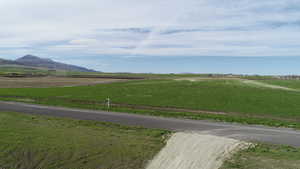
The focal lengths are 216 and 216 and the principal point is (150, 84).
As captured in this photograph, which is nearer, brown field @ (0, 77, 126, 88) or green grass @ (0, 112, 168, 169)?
green grass @ (0, 112, 168, 169)

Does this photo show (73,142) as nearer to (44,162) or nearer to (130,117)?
(44,162)

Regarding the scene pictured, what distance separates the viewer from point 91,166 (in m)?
10.4

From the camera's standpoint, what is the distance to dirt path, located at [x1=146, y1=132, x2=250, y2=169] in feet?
34.3

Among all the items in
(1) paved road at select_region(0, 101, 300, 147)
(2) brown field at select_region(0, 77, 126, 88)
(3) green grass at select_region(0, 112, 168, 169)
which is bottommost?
(3) green grass at select_region(0, 112, 168, 169)

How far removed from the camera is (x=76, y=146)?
41.2 ft

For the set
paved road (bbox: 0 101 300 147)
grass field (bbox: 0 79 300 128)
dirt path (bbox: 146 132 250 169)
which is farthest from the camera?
grass field (bbox: 0 79 300 128)

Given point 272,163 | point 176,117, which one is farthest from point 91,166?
point 176,117

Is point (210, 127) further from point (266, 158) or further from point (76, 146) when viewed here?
point (76, 146)

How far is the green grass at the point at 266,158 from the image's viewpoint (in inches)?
402

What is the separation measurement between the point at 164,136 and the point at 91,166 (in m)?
5.99

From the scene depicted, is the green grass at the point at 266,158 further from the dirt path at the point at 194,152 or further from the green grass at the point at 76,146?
the green grass at the point at 76,146

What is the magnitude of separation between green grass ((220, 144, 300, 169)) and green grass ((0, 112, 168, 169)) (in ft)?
14.0

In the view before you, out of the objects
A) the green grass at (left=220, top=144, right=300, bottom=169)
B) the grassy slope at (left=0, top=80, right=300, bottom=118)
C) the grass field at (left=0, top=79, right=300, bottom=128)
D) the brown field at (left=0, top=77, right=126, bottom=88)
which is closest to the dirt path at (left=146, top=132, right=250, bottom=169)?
the green grass at (left=220, top=144, right=300, bottom=169)

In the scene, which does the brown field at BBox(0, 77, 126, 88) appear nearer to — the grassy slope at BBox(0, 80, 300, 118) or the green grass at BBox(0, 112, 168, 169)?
the grassy slope at BBox(0, 80, 300, 118)
